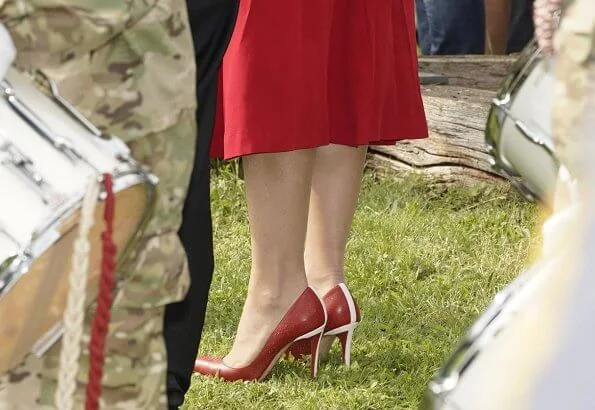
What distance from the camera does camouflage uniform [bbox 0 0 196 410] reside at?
1.65 meters

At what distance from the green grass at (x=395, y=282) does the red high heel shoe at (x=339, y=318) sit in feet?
0.16

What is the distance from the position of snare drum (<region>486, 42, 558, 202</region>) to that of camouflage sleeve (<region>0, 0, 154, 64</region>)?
500 millimetres

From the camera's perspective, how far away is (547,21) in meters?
1.58

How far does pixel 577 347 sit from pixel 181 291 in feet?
2.55

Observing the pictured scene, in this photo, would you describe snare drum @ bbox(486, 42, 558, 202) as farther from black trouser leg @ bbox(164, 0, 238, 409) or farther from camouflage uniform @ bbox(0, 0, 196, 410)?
black trouser leg @ bbox(164, 0, 238, 409)

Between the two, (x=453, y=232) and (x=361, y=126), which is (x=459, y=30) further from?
(x=361, y=126)

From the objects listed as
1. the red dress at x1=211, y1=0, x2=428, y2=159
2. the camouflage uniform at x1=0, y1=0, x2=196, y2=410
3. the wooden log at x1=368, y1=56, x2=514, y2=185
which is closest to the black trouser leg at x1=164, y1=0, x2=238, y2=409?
the camouflage uniform at x1=0, y1=0, x2=196, y2=410

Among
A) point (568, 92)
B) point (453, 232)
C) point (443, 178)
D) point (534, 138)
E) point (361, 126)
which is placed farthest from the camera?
point (443, 178)

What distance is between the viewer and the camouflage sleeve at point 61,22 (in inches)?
63.6

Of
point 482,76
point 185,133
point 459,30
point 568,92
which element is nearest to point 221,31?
point 185,133

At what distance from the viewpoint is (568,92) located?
1.35 meters

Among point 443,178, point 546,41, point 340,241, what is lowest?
point 443,178

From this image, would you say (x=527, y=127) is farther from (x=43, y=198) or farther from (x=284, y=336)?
(x=284, y=336)

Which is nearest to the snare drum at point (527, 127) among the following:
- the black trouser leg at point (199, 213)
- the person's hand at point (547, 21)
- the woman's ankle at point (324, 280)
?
the person's hand at point (547, 21)
